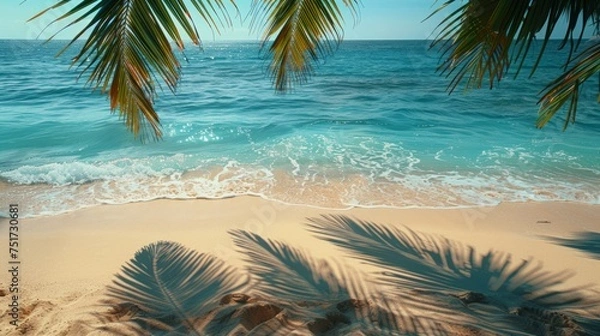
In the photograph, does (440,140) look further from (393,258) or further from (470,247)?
(393,258)

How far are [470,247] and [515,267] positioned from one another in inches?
19.0

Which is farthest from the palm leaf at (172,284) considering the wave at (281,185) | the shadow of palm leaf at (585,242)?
the shadow of palm leaf at (585,242)

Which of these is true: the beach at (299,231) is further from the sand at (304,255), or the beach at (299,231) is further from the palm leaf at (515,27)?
the palm leaf at (515,27)

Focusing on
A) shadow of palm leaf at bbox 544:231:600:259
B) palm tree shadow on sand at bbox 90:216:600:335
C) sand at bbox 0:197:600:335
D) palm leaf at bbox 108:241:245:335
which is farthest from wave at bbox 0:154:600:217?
palm leaf at bbox 108:241:245:335

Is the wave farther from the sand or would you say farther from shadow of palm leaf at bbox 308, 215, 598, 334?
shadow of palm leaf at bbox 308, 215, 598, 334

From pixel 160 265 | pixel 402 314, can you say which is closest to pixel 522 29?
pixel 402 314

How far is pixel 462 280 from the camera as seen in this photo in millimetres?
3256

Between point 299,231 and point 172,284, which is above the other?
point 172,284

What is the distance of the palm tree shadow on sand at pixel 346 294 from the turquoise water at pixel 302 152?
1700 mm

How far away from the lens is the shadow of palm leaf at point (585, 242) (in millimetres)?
3970

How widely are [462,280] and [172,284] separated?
2.40 m

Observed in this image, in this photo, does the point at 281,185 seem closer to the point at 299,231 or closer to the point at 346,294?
the point at 299,231

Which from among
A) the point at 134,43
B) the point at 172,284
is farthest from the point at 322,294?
the point at 134,43

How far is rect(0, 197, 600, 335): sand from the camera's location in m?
2.53
